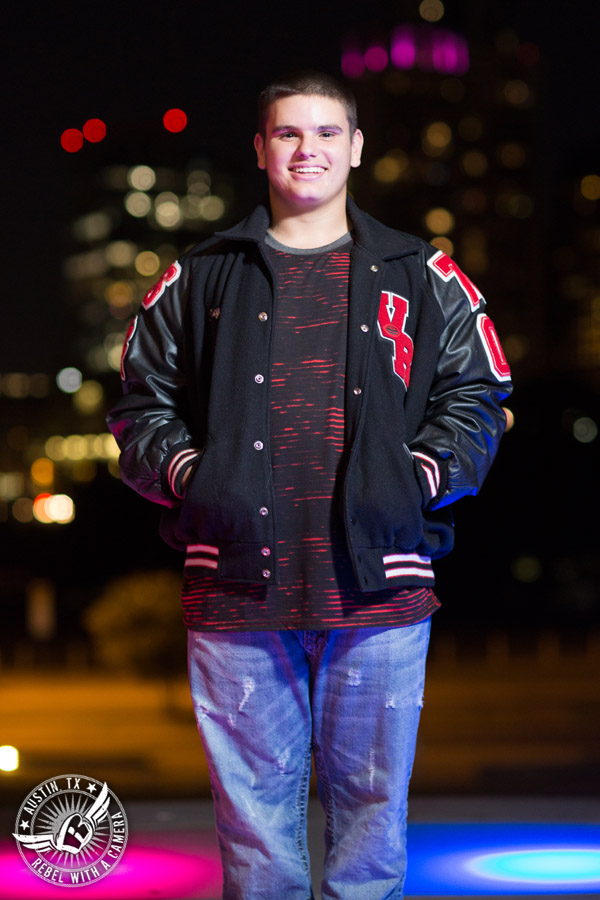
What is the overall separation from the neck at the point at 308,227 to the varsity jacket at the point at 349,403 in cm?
5

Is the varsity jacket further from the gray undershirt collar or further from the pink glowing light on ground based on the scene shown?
the pink glowing light on ground

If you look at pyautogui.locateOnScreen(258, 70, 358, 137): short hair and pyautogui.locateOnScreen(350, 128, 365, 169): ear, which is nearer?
pyautogui.locateOnScreen(258, 70, 358, 137): short hair

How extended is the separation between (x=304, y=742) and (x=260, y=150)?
3.60ft

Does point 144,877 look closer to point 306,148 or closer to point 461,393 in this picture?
point 461,393

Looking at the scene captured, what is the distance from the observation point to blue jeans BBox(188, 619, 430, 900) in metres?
2.26

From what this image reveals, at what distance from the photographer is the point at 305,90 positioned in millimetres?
2344

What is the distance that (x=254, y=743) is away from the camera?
7.47 feet

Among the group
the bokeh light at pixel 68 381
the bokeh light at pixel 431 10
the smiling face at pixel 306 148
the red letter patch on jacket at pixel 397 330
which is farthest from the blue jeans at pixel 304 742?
the bokeh light at pixel 431 10

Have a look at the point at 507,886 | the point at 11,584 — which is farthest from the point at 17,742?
the point at 11,584

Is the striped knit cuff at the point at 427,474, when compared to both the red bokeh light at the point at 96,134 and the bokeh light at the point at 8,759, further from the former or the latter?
the red bokeh light at the point at 96,134

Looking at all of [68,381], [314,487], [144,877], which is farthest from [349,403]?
[68,381]

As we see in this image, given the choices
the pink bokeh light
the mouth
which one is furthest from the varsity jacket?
the pink bokeh light

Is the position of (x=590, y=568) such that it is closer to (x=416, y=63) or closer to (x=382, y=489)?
(x=382, y=489)

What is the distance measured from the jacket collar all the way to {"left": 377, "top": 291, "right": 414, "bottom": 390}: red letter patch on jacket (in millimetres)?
85
